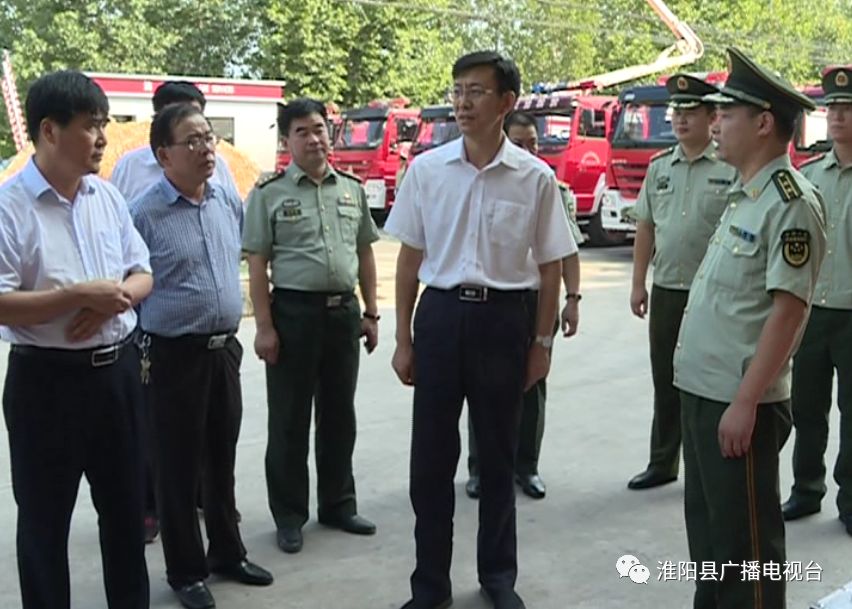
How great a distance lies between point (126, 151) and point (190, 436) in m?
5.74

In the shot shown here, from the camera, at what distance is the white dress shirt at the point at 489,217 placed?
3088mm

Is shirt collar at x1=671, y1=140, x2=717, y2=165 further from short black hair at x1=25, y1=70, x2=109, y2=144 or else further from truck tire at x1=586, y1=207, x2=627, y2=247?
truck tire at x1=586, y1=207, x2=627, y2=247

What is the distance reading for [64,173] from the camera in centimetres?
253

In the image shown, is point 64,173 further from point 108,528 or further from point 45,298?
point 108,528

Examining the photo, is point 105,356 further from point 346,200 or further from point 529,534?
point 529,534

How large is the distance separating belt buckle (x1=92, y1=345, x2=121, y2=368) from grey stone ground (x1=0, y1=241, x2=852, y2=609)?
3.61 ft

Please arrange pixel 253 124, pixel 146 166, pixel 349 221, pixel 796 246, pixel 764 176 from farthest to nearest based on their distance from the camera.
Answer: pixel 253 124
pixel 146 166
pixel 349 221
pixel 764 176
pixel 796 246

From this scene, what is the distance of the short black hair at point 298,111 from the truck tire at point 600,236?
10.8m

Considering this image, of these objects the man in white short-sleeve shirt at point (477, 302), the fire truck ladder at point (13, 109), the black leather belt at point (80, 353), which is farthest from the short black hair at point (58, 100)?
the fire truck ladder at point (13, 109)

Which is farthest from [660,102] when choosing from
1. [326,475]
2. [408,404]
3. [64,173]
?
[64,173]

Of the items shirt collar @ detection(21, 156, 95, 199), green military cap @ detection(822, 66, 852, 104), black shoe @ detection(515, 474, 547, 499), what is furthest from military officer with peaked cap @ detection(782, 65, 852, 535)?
shirt collar @ detection(21, 156, 95, 199)

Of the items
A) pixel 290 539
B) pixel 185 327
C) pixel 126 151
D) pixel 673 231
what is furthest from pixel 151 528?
pixel 126 151

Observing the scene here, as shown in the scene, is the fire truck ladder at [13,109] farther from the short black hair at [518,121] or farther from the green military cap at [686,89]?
the green military cap at [686,89]

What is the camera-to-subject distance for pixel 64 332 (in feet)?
8.21
